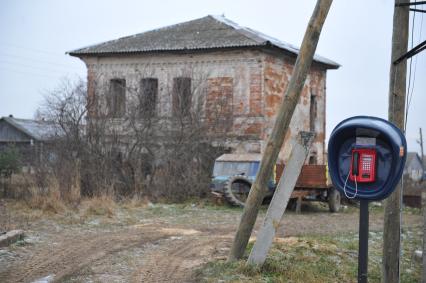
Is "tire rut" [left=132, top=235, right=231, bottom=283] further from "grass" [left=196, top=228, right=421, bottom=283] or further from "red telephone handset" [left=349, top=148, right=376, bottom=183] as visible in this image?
"red telephone handset" [left=349, top=148, right=376, bottom=183]

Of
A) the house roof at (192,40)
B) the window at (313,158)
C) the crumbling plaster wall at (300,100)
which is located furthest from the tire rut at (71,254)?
the window at (313,158)

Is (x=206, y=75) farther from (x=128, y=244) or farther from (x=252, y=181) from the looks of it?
(x=128, y=244)

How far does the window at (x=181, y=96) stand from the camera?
2355cm

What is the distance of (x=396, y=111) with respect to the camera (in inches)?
298

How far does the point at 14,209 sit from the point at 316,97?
1902 centimetres

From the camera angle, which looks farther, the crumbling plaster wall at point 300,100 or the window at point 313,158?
the window at point 313,158

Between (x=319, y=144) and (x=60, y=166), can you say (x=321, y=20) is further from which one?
(x=319, y=144)

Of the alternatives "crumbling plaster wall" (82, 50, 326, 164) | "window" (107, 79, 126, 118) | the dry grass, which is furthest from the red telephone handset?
"crumbling plaster wall" (82, 50, 326, 164)

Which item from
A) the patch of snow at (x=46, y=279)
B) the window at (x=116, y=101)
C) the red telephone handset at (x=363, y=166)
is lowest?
the patch of snow at (x=46, y=279)

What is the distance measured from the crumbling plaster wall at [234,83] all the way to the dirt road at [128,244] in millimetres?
8021

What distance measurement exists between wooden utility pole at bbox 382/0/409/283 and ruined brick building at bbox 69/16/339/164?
51.4ft

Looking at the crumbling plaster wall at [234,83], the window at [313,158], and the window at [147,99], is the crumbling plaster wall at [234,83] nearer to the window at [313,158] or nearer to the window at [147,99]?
the window at [147,99]

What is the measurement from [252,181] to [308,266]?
10722 millimetres

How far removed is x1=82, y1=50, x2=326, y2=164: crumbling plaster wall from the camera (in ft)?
81.0
